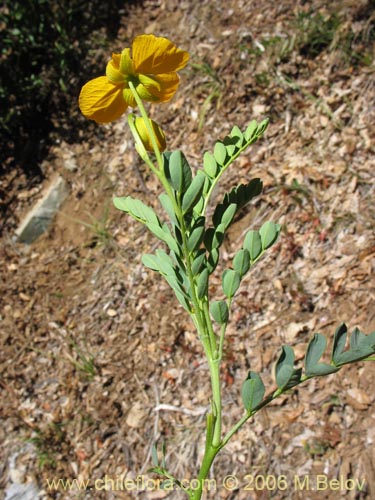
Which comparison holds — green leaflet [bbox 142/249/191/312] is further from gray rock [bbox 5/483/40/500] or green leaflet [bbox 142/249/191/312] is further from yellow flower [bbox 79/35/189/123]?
gray rock [bbox 5/483/40/500]

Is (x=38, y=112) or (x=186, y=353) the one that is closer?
(x=186, y=353)

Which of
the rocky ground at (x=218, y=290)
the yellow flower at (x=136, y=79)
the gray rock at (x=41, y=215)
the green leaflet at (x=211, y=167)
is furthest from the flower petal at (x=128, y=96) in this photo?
the gray rock at (x=41, y=215)

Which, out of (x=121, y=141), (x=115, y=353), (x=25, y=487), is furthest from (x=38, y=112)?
(x=25, y=487)

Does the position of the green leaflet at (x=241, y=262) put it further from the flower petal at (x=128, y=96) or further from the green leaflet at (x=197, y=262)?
the flower petal at (x=128, y=96)

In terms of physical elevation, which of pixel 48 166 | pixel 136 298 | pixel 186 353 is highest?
pixel 48 166

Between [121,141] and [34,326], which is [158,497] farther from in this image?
[121,141]

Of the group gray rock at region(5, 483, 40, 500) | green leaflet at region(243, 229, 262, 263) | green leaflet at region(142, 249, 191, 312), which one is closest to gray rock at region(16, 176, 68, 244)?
gray rock at region(5, 483, 40, 500)
